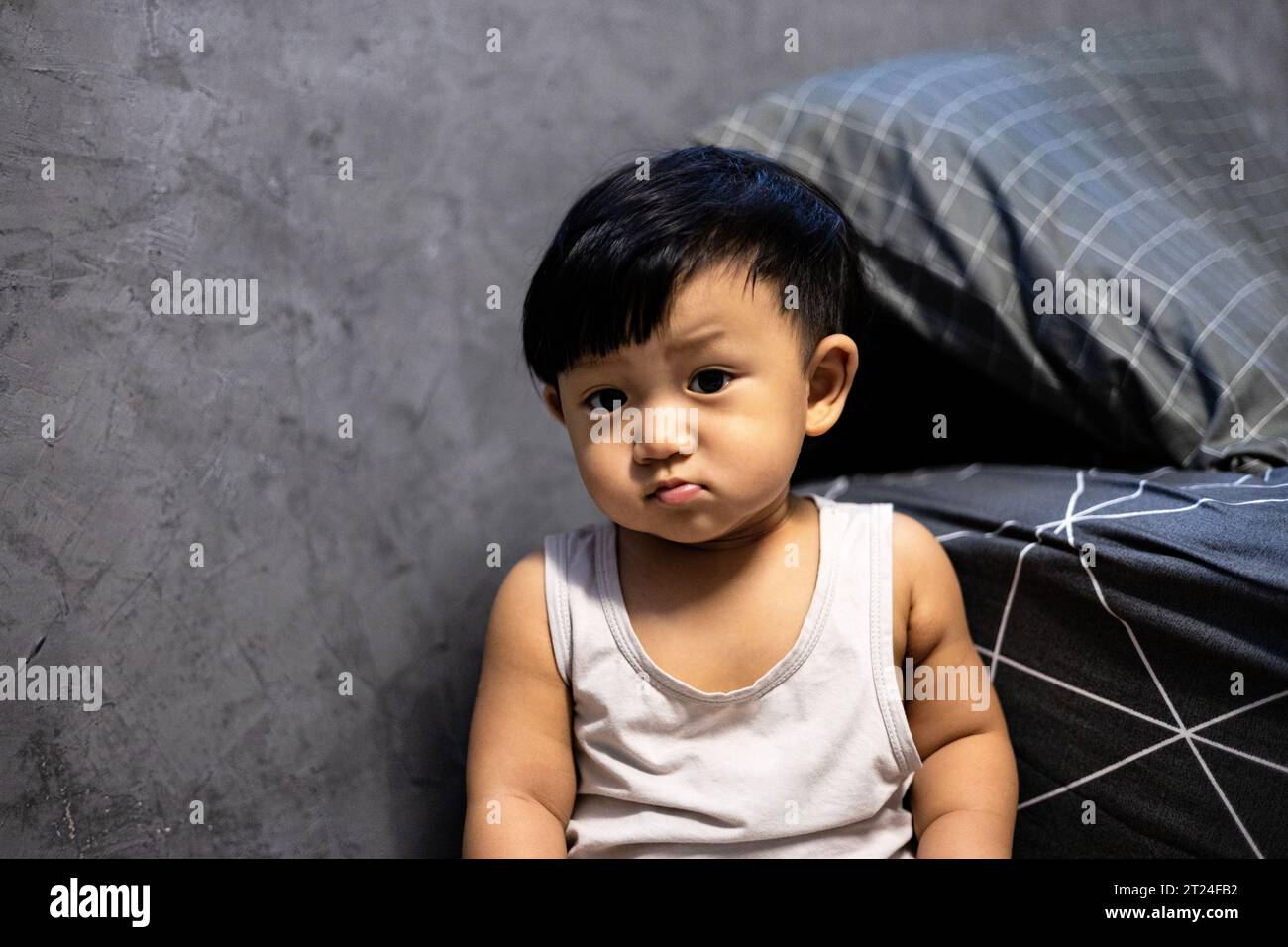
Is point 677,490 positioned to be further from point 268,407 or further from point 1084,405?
point 1084,405

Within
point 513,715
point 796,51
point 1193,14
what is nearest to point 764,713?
point 513,715

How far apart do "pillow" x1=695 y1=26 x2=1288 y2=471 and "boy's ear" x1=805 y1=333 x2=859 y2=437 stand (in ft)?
0.76

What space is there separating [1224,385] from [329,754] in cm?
85

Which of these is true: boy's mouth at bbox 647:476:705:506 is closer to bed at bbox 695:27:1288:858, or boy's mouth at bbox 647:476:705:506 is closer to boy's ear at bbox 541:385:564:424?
boy's ear at bbox 541:385:564:424

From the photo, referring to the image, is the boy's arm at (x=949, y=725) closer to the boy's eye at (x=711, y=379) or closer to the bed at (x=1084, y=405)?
the bed at (x=1084, y=405)

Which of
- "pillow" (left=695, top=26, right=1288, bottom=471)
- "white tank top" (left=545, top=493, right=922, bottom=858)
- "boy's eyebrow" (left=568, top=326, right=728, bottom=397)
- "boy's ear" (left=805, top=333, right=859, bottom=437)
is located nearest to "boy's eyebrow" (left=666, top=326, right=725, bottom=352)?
"boy's eyebrow" (left=568, top=326, right=728, bottom=397)

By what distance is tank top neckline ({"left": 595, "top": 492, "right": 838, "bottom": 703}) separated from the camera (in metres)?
0.90

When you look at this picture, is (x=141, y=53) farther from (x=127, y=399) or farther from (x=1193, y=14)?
(x=1193, y=14)

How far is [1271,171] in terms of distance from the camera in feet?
4.70

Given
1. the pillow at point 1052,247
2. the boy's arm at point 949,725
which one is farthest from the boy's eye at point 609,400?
the pillow at point 1052,247

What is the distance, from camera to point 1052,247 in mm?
1068

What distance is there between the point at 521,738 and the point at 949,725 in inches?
13.8
